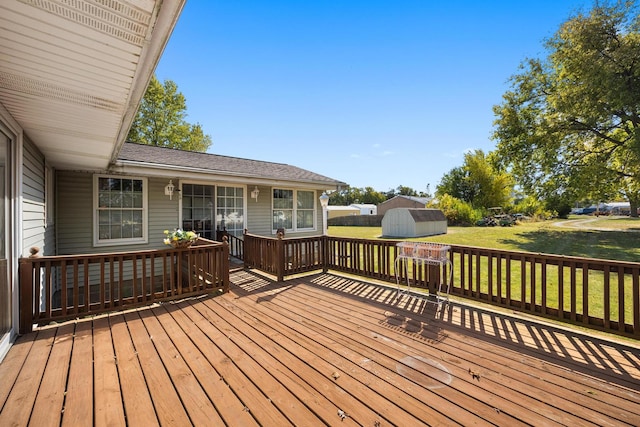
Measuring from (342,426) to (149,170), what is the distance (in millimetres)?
6098

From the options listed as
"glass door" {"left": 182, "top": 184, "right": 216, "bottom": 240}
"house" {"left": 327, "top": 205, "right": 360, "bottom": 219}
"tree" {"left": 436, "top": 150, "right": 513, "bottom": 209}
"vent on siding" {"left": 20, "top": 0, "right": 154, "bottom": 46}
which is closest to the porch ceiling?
"vent on siding" {"left": 20, "top": 0, "right": 154, "bottom": 46}

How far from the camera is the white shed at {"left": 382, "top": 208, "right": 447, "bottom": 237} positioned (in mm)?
16641

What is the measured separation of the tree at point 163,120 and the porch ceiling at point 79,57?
18312mm

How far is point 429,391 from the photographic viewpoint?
2078 mm

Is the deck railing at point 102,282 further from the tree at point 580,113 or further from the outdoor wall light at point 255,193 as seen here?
the tree at point 580,113

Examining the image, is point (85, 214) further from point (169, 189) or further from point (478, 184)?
point (478, 184)

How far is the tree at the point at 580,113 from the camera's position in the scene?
12.4m

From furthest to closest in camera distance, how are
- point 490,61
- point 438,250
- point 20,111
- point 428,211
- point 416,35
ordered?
1. point 428,211
2. point 490,61
3. point 416,35
4. point 438,250
5. point 20,111

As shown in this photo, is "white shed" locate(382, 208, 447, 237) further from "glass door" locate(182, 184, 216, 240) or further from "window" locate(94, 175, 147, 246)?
"window" locate(94, 175, 147, 246)

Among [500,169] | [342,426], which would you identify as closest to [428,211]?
[500,169]

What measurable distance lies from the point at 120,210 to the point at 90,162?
4.74 ft

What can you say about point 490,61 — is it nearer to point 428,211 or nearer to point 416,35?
point 416,35

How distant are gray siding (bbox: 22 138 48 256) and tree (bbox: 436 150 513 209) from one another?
31.7 m

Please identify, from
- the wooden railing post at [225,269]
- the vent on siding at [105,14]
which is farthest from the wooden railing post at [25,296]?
the vent on siding at [105,14]
